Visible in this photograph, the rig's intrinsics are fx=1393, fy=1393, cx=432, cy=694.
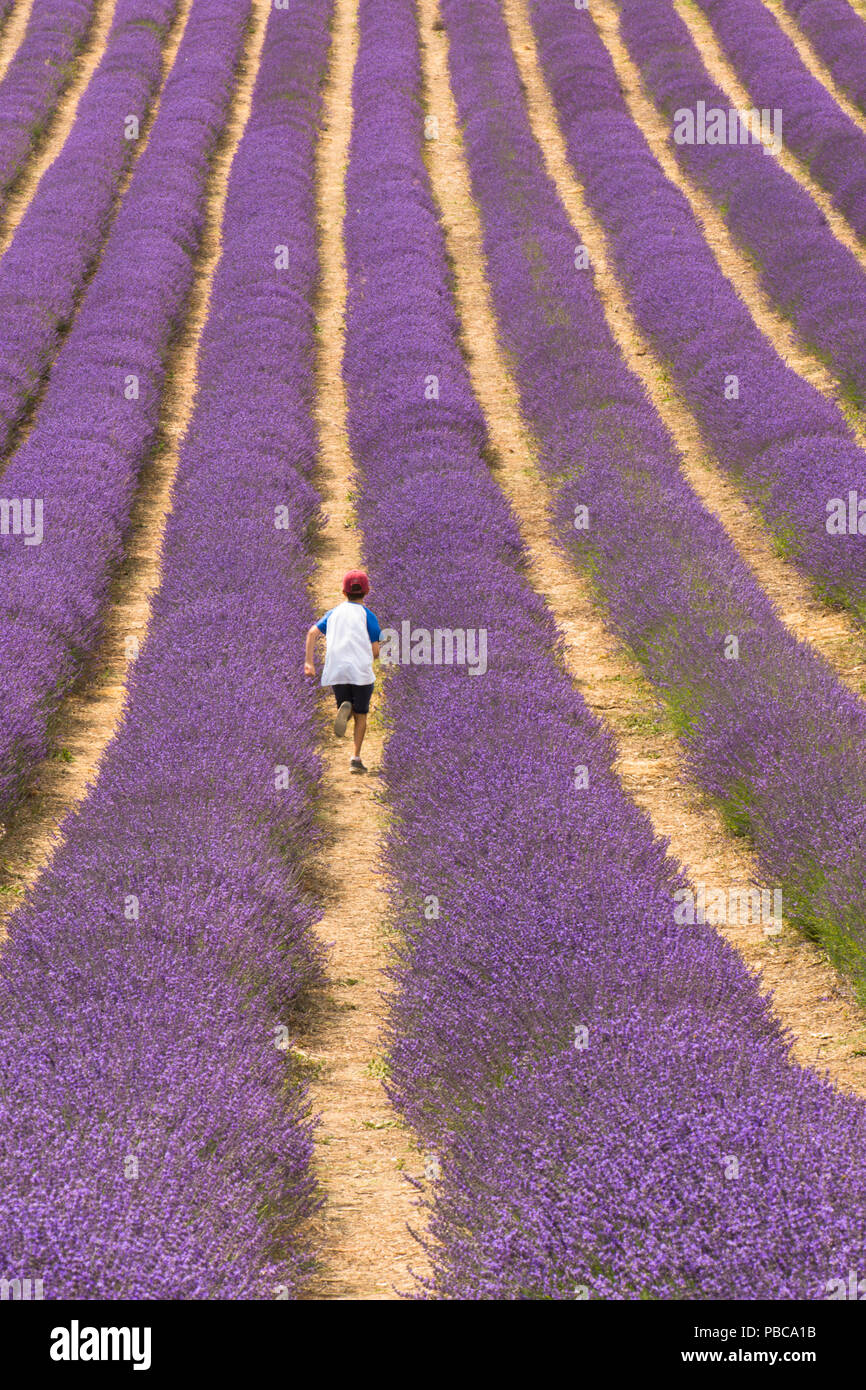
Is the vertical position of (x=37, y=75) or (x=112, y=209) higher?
(x=37, y=75)

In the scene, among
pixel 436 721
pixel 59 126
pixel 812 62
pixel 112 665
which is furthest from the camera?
pixel 812 62

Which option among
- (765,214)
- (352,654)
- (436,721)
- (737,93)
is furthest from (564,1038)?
(737,93)

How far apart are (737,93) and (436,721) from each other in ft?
51.4

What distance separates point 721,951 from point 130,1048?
153cm

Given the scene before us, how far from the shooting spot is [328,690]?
711 centimetres

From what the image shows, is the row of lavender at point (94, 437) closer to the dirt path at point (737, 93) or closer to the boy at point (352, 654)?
the boy at point (352, 654)

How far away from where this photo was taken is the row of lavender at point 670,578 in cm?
473

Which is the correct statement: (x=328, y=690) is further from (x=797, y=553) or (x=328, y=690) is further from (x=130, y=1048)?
(x=130, y=1048)

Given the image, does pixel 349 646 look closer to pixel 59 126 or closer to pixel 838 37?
pixel 59 126

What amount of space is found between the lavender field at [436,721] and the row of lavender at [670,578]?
33 mm

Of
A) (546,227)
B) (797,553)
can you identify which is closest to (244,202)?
(546,227)

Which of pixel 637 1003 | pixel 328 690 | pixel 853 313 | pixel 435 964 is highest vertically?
Result: pixel 853 313

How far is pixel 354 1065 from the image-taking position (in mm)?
3947

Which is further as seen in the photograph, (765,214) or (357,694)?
(765,214)
